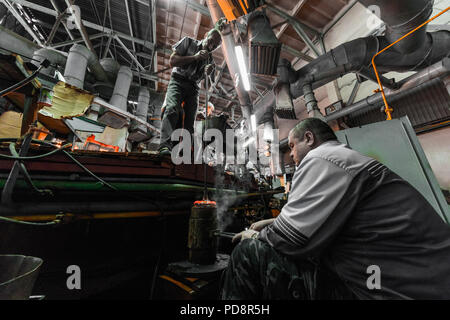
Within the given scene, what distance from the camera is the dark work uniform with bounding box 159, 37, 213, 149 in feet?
7.52

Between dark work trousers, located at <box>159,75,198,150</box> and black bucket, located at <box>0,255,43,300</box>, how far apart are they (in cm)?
143

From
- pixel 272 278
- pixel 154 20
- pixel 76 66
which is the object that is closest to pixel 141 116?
pixel 76 66

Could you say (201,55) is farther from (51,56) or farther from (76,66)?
(51,56)

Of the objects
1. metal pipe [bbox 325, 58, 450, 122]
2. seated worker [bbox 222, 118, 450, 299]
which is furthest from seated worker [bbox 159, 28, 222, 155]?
metal pipe [bbox 325, 58, 450, 122]

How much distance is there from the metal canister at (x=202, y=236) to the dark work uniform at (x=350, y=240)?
0.45 meters

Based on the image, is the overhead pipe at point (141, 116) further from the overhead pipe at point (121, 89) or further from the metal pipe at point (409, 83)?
the metal pipe at point (409, 83)

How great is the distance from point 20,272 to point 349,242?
6.12ft

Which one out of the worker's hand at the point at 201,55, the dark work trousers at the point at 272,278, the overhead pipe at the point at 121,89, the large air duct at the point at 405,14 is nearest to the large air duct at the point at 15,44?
the overhead pipe at the point at 121,89

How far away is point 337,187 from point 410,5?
13.5 ft

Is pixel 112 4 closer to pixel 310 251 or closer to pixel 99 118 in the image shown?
pixel 99 118

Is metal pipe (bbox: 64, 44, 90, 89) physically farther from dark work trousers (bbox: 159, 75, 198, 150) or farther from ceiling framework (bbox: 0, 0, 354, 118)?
dark work trousers (bbox: 159, 75, 198, 150)

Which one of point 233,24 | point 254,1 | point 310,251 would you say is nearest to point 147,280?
point 310,251

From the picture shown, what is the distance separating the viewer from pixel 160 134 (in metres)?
2.40

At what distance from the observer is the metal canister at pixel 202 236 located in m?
1.46
